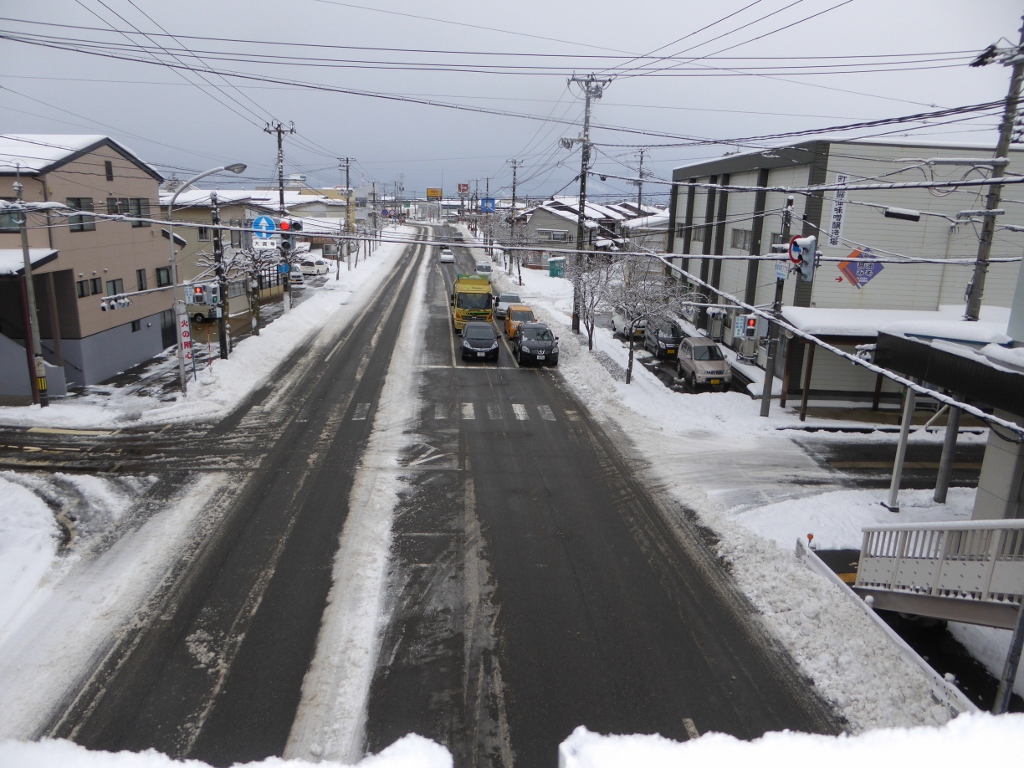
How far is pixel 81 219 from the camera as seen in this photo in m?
22.8

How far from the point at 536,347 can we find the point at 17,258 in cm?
1736

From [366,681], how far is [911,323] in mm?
12374

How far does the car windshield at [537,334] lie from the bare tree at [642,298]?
322cm

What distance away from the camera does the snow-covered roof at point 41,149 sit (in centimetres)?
2108

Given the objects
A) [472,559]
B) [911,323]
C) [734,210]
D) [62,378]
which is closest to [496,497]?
[472,559]

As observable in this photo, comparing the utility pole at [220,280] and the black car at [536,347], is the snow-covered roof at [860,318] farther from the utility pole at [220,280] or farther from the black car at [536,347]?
the utility pole at [220,280]

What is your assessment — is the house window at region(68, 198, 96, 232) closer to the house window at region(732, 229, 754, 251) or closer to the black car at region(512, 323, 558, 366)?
the black car at region(512, 323, 558, 366)

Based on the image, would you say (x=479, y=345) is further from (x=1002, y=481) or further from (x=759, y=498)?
(x=1002, y=481)

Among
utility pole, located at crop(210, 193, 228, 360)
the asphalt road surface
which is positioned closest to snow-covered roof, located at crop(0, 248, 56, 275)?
utility pole, located at crop(210, 193, 228, 360)

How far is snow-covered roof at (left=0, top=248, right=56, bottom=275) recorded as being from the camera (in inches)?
771

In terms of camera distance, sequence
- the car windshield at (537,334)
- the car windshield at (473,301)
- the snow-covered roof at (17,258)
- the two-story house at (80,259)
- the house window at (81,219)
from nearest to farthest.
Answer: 1. the snow-covered roof at (17,258)
2. the two-story house at (80,259)
3. the house window at (81,219)
4. the car windshield at (537,334)
5. the car windshield at (473,301)

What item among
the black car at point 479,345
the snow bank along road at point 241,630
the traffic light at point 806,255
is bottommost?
the snow bank along road at point 241,630

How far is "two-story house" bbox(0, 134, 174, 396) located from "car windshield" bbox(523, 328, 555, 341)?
15.0 m

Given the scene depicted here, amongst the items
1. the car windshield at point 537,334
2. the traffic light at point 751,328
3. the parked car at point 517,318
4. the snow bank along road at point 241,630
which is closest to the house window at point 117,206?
the snow bank along road at point 241,630
